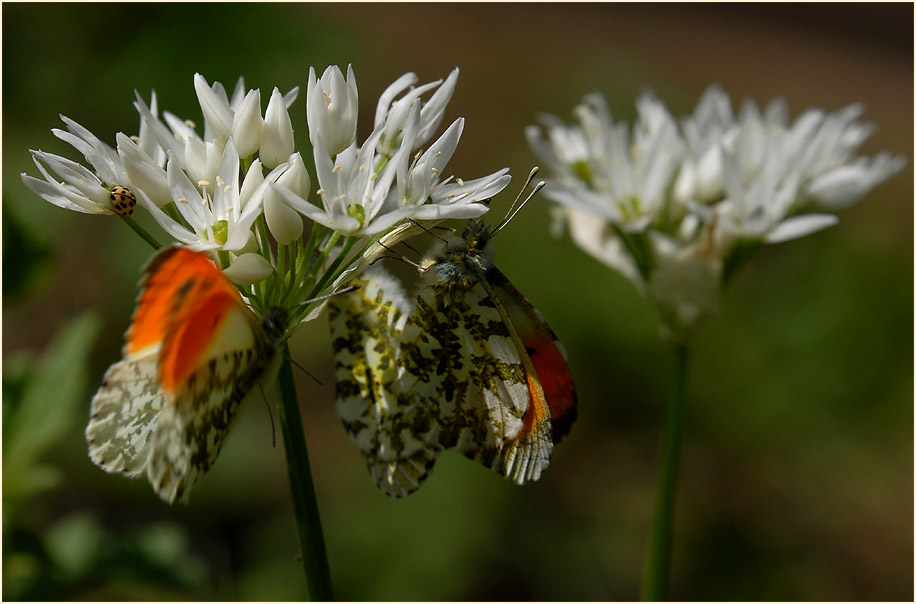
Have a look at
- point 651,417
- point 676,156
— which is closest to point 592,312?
point 651,417

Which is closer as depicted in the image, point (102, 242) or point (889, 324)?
point (889, 324)

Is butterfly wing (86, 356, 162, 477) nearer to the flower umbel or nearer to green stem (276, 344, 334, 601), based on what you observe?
the flower umbel

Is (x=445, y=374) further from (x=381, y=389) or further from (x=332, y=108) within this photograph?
(x=332, y=108)

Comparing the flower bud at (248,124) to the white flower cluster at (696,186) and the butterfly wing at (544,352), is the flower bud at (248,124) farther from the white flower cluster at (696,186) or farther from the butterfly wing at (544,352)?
the white flower cluster at (696,186)

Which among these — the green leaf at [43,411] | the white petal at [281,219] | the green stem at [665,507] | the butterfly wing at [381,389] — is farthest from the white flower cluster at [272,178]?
the green stem at [665,507]

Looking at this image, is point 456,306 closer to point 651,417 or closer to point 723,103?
point 723,103

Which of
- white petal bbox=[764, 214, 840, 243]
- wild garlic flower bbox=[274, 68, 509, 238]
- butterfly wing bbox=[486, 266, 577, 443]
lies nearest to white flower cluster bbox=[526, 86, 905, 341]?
white petal bbox=[764, 214, 840, 243]
